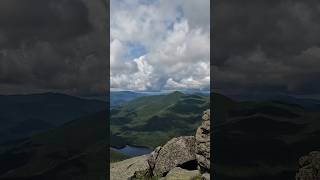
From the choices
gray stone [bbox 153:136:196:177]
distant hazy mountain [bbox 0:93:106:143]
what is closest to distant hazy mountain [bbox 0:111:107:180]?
distant hazy mountain [bbox 0:93:106:143]

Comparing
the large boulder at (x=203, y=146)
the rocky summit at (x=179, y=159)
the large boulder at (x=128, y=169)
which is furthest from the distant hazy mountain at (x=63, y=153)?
the large boulder at (x=128, y=169)

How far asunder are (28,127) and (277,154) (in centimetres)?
1206

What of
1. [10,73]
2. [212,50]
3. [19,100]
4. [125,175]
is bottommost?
[125,175]

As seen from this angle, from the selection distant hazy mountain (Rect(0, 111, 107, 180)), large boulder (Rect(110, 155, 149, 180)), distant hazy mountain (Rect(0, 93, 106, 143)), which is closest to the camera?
distant hazy mountain (Rect(0, 93, 106, 143))

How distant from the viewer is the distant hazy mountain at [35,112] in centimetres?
1762

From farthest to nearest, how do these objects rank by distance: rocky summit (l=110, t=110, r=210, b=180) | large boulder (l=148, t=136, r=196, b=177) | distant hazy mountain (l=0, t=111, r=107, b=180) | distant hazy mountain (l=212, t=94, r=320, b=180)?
large boulder (l=148, t=136, r=196, b=177) → rocky summit (l=110, t=110, r=210, b=180) → distant hazy mountain (l=212, t=94, r=320, b=180) → distant hazy mountain (l=0, t=111, r=107, b=180)

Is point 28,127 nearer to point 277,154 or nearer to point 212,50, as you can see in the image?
point 212,50

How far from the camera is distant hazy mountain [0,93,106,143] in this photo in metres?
17.6

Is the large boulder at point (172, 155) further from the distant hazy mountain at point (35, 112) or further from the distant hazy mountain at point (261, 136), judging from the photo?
the distant hazy mountain at point (35, 112)

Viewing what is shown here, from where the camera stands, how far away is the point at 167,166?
30.6 meters

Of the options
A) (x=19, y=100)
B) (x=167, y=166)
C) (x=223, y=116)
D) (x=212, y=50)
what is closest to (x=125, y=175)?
(x=167, y=166)

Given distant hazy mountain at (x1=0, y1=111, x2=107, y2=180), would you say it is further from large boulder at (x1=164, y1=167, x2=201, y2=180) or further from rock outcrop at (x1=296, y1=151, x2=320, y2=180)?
rock outcrop at (x1=296, y1=151, x2=320, y2=180)

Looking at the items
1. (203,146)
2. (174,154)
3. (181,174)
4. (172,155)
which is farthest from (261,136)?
(172,155)

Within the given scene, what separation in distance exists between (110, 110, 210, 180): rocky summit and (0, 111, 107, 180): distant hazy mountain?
919 centimetres
